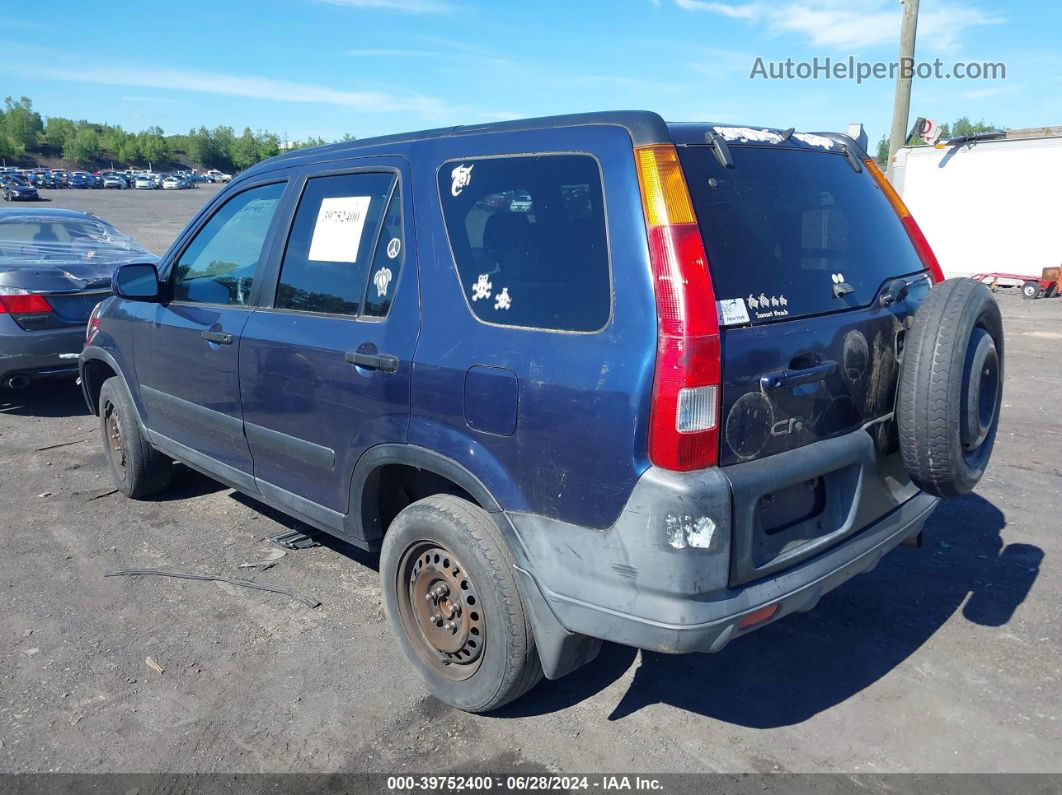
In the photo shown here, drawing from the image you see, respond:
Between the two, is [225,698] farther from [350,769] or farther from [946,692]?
[946,692]

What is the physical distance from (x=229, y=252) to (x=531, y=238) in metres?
2.07

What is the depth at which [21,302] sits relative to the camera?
21.9 ft

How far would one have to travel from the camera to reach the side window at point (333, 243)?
324cm

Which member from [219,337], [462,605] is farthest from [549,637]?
[219,337]

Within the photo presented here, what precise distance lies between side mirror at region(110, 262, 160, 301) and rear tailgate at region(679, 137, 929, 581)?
10.0 ft

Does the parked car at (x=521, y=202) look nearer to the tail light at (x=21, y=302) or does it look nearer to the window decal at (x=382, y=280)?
the window decal at (x=382, y=280)

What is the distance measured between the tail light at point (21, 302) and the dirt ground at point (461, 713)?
8.66 feet

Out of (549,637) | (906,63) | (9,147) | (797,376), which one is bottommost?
(549,637)

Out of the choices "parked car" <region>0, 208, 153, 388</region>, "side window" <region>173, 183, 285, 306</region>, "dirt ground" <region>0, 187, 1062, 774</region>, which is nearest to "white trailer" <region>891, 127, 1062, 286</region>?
"dirt ground" <region>0, 187, 1062, 774</region>

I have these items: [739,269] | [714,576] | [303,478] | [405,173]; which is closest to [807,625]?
[714,576]

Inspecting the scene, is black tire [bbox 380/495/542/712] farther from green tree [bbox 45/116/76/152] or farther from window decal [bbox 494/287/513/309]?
green tree [bbox 45/116/76/152]

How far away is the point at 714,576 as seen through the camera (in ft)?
7.66

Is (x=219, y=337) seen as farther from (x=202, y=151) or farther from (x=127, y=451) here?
(x=202, y=151)

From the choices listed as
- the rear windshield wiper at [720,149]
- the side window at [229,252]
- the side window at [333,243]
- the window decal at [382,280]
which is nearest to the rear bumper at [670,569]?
the rear windshield wiper at [720,149]
